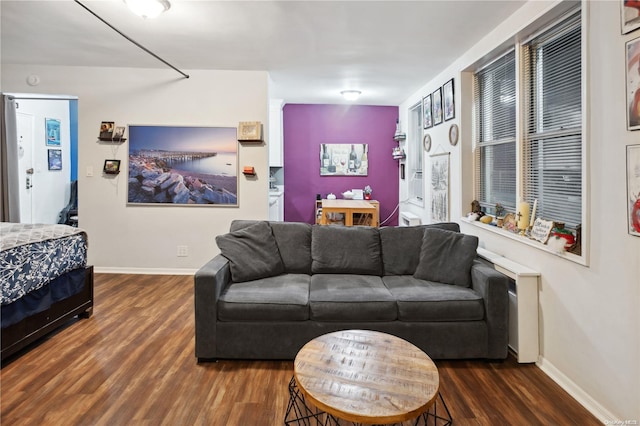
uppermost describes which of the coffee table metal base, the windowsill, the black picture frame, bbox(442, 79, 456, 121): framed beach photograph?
bbox(442, 79, 456, 121): framed beach photograph

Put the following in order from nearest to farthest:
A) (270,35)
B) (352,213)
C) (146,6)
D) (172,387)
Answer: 1. (172,387)
2. (146,6)
3. (270,35)
4. (352,213)

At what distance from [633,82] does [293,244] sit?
2355 millimetres

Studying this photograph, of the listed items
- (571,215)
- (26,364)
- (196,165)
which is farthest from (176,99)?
(571,215)

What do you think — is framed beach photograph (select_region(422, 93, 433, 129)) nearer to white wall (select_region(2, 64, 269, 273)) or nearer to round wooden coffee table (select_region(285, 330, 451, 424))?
white wall (select_region(2, 64, 269, 273))

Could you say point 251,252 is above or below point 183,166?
below

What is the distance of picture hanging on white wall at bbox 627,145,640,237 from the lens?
69.1 inches

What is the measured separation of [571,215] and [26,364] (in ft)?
11.9

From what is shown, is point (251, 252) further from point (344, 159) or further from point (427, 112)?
point (344, 159)

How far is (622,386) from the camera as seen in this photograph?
73.0 inches

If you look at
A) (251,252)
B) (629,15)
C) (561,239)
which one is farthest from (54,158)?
(629,15)

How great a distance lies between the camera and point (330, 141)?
695cm

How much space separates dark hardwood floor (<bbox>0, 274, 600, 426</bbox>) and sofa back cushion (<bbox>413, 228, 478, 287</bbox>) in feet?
1.98

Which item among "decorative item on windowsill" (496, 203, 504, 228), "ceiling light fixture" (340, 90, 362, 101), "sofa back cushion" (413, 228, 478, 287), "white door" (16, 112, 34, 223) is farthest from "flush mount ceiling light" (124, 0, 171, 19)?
"white door" (16, 112, 34, 223)

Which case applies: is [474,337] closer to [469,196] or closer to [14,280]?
[469,196]
